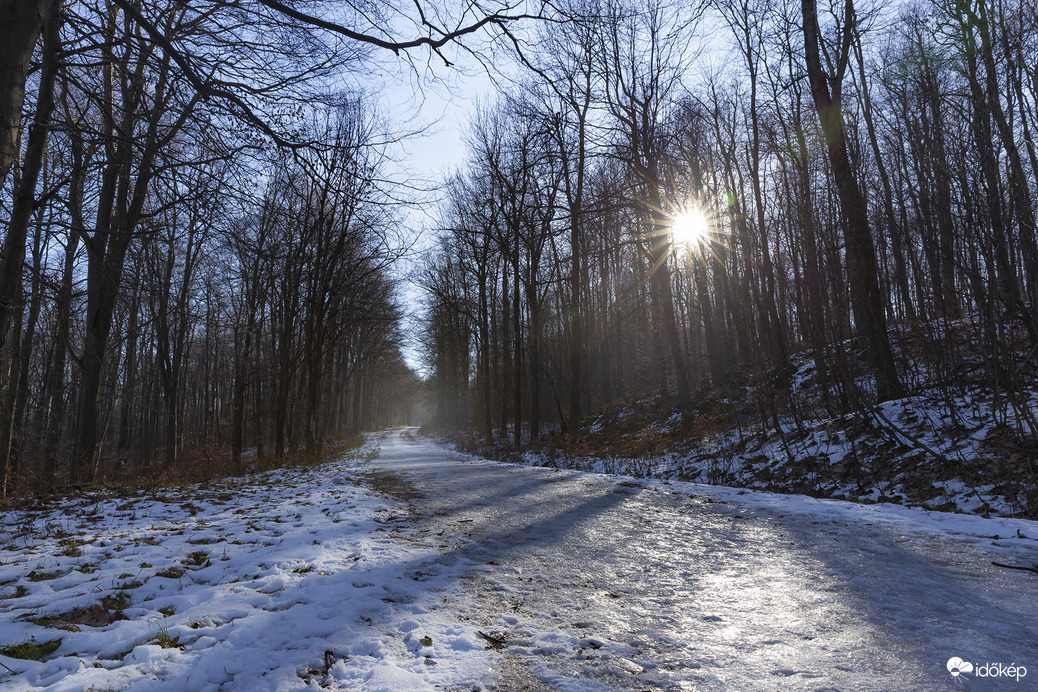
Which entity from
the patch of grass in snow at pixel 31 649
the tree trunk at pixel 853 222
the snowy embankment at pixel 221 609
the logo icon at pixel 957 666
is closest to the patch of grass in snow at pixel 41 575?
the snowy embankment at pixel 221 609

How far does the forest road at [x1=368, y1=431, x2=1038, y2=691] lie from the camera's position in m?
2.21

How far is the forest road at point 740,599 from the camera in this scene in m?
2.21

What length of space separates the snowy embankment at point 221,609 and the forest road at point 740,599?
1.41ft

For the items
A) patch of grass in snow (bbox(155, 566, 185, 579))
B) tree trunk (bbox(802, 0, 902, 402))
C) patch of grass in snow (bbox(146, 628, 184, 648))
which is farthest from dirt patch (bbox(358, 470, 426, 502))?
tree trunk (bbox(802, 0, 902, 402))

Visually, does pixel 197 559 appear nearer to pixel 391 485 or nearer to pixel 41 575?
pixel 41 575

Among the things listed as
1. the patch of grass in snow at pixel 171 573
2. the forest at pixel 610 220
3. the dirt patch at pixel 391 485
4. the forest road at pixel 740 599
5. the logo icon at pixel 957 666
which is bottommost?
the dirt patch at pixel 391 485

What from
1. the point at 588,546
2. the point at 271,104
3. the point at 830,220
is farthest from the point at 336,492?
the point at 830,220

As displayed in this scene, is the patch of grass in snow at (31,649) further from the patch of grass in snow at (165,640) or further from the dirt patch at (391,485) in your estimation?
the dirt patch at (391,485)

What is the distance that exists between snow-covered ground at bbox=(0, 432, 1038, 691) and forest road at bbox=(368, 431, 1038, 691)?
2 cm

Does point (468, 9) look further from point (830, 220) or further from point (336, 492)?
point (336, 492)

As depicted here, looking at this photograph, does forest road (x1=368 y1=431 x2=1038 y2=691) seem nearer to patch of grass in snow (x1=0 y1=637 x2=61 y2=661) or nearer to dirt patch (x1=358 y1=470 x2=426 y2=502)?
patch of grass in snow (x1=0 y1=637 x2=61 y2=661)

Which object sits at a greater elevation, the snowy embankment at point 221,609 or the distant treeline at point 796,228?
the distant treeline at point 796,228

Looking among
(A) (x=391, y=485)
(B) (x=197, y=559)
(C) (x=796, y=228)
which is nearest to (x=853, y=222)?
(C) (x=796, y=228)

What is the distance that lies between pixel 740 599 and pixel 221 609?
10.4 ft
